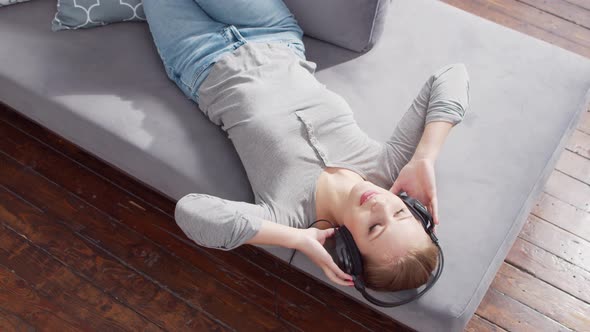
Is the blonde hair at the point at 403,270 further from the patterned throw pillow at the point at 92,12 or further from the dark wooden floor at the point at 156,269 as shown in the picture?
the patterned throw pillow at the point at 92,12

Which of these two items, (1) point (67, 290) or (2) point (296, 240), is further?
(1) point (67, 290)

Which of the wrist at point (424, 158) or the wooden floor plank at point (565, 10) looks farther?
the wooden floor plank at point (565, 10)

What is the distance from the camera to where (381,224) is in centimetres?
140

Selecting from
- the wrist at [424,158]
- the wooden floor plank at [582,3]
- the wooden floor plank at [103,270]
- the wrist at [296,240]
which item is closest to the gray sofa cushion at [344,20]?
the wrist at [424,158]

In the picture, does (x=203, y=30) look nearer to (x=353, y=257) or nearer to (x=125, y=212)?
(x=125, y=212)

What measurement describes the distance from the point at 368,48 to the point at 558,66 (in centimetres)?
59

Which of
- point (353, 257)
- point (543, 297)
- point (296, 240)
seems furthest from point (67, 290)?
point (543, 297)

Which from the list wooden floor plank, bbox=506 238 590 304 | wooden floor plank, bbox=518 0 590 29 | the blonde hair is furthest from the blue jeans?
wooden floor plank, bbox=518 0 590 29

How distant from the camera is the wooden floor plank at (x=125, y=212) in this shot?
A: 184 centimetres

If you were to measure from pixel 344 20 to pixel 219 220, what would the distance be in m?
0.80

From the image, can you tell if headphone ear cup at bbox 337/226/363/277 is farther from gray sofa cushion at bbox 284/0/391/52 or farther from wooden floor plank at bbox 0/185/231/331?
gray sofa cushion at bbox 284/0/391/52

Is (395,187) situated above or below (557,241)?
above

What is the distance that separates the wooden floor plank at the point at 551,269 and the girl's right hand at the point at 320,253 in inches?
30.4

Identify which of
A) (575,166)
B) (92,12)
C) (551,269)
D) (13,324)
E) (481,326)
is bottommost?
(13,324)
